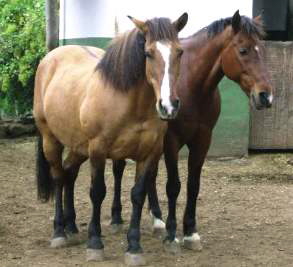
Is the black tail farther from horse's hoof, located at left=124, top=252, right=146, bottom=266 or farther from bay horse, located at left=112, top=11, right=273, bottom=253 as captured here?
horse's hoof, located at left=124, top=252, right=146, bottom=266

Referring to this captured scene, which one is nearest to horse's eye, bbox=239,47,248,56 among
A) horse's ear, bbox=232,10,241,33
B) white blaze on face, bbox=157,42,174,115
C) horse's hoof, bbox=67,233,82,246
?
horse's ear, bbox=232,10,241,33

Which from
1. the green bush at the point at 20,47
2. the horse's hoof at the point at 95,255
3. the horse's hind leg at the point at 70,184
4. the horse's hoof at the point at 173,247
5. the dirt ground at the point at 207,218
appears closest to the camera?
the horse's hoof at the point at 95,255

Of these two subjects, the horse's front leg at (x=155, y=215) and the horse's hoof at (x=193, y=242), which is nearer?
the horse's hoof at (x=193, y=242)

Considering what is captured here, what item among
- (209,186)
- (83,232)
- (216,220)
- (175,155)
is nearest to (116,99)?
(175,155)

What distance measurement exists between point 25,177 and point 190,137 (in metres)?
3.53

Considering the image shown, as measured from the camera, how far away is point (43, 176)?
19.6ft

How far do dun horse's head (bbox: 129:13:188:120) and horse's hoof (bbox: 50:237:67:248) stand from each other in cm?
168

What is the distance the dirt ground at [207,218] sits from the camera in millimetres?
5043

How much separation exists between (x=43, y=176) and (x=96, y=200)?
119 cm

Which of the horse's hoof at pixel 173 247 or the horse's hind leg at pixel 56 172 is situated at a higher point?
the horse's hind leg at pixel 56 172

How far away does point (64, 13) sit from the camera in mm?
9203

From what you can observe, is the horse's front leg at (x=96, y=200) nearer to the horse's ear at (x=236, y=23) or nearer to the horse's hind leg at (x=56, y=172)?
the horse's hind leg at (x=56, y=172)

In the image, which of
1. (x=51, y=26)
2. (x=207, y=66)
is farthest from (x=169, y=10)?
(x=207, y=66)

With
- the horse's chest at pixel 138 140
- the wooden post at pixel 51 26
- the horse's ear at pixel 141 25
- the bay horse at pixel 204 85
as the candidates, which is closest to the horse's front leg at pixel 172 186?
the bay horse at pixel 204 85
